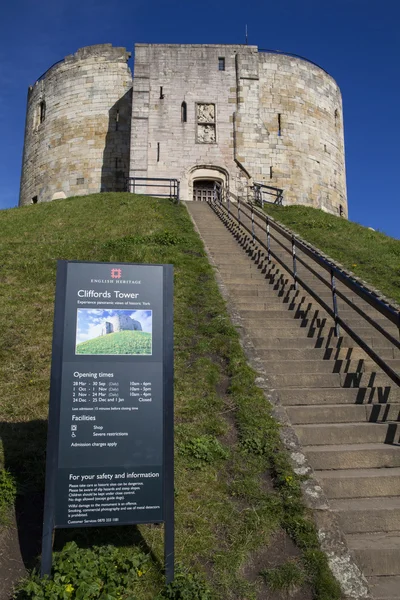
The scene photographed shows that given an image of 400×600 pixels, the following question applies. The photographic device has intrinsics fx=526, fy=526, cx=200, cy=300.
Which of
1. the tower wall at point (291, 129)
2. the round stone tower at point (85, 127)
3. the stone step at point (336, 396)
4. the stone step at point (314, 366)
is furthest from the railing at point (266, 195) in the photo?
the stone step at point (336, 396)

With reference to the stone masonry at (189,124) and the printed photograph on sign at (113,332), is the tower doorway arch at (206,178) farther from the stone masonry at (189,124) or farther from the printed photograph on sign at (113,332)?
the printed photograph on sign at (113,332)

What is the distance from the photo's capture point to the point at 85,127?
88.4ft

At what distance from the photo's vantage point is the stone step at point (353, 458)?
4.78m

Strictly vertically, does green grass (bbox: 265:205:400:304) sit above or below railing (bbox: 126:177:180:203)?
below

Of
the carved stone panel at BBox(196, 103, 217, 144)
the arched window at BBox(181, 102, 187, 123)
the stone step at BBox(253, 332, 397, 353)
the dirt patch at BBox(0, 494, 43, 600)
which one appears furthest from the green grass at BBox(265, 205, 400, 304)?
the dirt patch at BBox(0, 494, 43, 600)

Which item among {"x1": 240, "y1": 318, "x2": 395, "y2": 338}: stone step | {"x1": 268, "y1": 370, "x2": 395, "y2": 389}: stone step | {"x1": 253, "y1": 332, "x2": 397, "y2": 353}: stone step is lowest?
{"x1": 268, "y1": 370, "x2": 395, "y2": 389}: stone step

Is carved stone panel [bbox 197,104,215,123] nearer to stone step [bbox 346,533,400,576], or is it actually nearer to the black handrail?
the black handrail

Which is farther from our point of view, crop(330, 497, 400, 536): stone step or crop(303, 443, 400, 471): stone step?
crop(303, 443, 400, 471): stone step

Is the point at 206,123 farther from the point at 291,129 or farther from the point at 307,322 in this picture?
the point at 307,322

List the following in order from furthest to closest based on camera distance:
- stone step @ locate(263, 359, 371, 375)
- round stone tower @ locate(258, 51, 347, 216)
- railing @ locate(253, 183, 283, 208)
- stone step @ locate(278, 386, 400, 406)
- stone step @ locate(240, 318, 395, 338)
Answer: round stone tower @ locate(258, 51, 347, 216) < railing @ locate(253, 183, 283, 208) < stone step @ locate(240, 318, 395, 338) < stone step @ locate(263, 359, 371, 375) < stone step @ locate(278, 386, 400, 406)

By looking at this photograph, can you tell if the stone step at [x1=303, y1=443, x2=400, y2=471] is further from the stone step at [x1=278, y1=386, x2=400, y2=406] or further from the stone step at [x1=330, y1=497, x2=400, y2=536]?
Answer: the stone step at [x1=278, y1=386, x2=400, y2=406]

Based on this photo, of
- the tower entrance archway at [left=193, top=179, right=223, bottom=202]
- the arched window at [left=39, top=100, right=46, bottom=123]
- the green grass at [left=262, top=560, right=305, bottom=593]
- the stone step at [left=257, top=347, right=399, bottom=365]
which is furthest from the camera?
the arched window at [left=39, top=100, right=46, bottom=123]

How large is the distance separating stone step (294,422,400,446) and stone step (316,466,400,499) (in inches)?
22.9

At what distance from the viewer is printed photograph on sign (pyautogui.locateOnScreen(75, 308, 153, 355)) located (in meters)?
3.82
